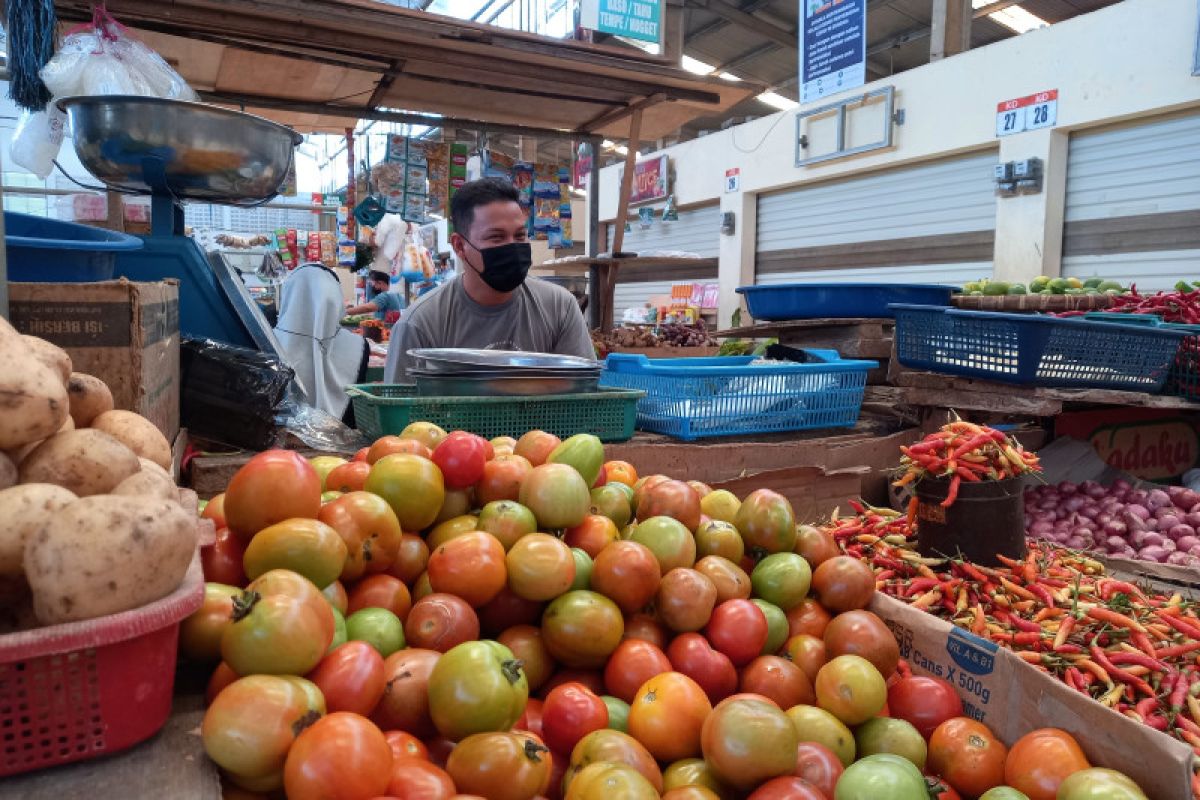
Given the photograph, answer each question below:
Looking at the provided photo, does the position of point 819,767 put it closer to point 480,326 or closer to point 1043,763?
point 1043,763

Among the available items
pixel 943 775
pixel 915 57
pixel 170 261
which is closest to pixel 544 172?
pixel 170 261

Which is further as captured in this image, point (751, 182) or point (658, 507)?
point (751, 182)

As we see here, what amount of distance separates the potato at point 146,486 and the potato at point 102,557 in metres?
0.09

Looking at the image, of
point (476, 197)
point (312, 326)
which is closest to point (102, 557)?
point (476, 197)

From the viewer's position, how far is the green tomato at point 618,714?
1437mm

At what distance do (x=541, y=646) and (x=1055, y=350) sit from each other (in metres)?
3.54

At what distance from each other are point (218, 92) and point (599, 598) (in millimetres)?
4885

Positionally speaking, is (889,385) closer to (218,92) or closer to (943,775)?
(943,775)

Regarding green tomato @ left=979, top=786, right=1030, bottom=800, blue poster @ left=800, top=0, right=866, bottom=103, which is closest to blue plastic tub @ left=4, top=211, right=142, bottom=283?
green tomato @ left=979, top=786, right=1030, bottom=800

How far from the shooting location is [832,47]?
8.43 m

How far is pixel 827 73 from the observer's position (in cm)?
853

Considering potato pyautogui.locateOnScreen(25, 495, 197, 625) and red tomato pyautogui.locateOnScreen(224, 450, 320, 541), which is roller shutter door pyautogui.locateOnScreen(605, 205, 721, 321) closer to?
red tomato pyautogui.locateOnScreen(224, 450, 320, 541)

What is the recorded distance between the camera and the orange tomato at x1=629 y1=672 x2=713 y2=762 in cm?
137

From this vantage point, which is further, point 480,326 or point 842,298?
point 842,298
